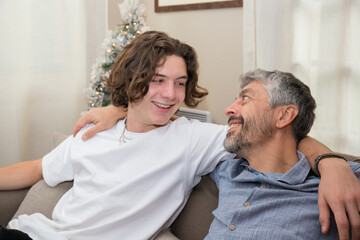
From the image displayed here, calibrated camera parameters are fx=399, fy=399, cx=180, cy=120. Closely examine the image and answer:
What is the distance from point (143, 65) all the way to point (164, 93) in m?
0.14

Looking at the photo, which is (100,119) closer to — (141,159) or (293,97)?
(141,159)

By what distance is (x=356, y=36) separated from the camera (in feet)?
6.80

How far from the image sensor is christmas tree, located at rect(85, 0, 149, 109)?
2.86 metres

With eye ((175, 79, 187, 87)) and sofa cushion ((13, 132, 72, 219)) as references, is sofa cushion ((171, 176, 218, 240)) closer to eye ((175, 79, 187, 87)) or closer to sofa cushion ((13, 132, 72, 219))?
eye ((175, 79, 187, 87))

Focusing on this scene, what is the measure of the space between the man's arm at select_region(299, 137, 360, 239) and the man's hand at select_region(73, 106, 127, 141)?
0.89 m

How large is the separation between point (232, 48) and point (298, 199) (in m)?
1.94

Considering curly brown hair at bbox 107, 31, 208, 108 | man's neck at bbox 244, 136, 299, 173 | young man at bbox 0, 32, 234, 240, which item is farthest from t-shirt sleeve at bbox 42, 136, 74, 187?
man's neck at bbox 244, 136, 299, 173

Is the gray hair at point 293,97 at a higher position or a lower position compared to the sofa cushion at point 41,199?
higher

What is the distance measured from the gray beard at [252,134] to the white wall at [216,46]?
160cm

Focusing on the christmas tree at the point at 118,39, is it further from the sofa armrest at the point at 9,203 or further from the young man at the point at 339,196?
the young man at the point at 339,196

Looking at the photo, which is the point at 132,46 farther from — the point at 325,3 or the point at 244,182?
the point at 325,3

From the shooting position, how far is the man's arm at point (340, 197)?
42.5 inches

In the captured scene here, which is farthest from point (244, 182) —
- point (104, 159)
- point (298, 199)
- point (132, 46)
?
point (132, 46)

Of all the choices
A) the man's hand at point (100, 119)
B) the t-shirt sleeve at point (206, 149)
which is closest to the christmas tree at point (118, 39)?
the man's hand at point (100, 119)
